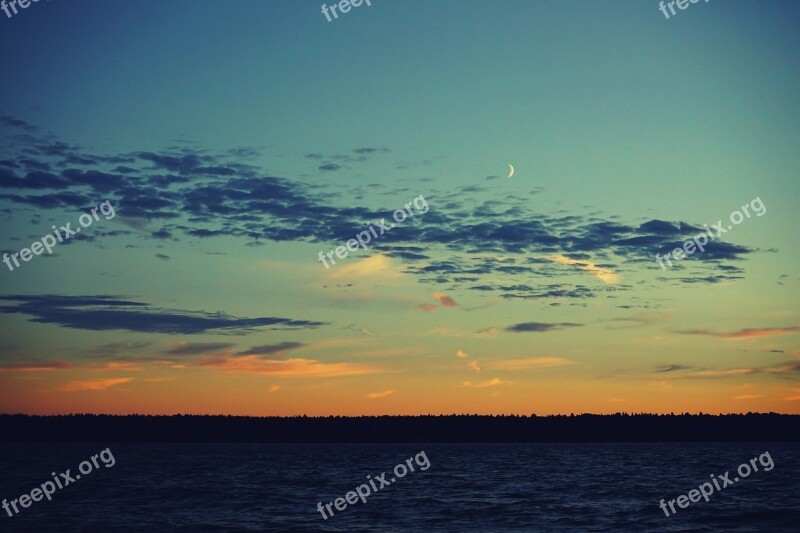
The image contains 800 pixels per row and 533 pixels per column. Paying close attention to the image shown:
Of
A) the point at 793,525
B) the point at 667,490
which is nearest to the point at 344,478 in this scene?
the point at 667,490

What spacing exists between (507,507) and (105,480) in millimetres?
53298

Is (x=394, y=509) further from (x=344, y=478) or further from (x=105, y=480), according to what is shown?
(x=105, y=480)

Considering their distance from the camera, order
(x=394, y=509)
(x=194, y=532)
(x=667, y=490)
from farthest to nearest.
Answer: (x=667, y=490) → (x=394, y=509) → (x=194, y=532)

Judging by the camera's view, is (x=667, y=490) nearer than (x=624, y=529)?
No

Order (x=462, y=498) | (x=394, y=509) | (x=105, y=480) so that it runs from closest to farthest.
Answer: (x=394, y=509) → (x=462, y=498) → (x=105, y=480)

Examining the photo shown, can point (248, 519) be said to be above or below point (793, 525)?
above

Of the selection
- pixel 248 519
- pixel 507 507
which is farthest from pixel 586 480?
pixel 248 519

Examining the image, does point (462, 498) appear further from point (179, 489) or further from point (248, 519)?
point (179, 489)

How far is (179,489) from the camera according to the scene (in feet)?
242

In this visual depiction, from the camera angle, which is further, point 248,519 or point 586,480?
point 586,480

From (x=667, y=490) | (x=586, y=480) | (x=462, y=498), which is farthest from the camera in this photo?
Result: (x=586, y=480)

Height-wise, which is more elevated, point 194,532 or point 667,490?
point 194,532

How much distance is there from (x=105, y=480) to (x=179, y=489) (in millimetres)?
21012

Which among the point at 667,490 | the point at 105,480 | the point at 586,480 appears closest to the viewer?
the point at 667,490
